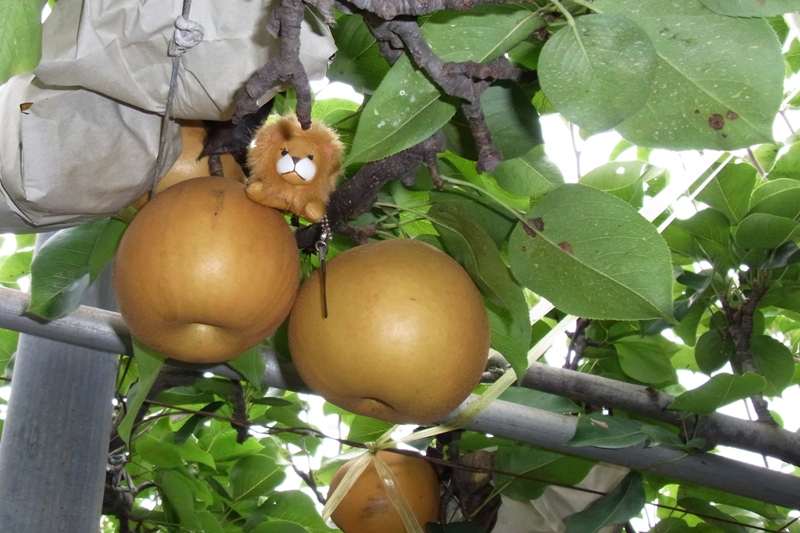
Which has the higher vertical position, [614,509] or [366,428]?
[614,509]

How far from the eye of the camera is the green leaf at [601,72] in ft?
1.42

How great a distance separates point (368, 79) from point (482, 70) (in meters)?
0.23

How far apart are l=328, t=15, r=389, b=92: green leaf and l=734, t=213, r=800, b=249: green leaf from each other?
25.9 inches

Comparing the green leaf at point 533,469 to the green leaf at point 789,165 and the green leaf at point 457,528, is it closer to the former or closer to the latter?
the green leaf at point 457,528

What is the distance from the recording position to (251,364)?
2.62 ft

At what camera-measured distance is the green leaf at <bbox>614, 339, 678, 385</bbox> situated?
3.97ft

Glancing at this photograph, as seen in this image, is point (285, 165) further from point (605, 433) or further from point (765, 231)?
point (765, 231)

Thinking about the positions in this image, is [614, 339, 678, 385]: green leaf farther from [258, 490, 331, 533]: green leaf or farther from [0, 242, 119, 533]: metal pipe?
[0, 242, 119, 533]: metal pipe

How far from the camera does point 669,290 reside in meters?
0.54

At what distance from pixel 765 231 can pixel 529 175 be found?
1.74ft

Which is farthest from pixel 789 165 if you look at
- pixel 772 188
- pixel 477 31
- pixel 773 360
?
pixel 477 31

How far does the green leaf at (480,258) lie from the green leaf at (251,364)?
262 millimetres

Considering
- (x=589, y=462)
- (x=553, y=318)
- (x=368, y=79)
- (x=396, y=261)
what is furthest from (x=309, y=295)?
(x=553, y=318)

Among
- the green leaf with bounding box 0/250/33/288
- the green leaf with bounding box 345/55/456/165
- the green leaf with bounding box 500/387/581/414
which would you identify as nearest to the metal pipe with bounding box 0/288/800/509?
the green leaf with bounding box 500/387/581/414
